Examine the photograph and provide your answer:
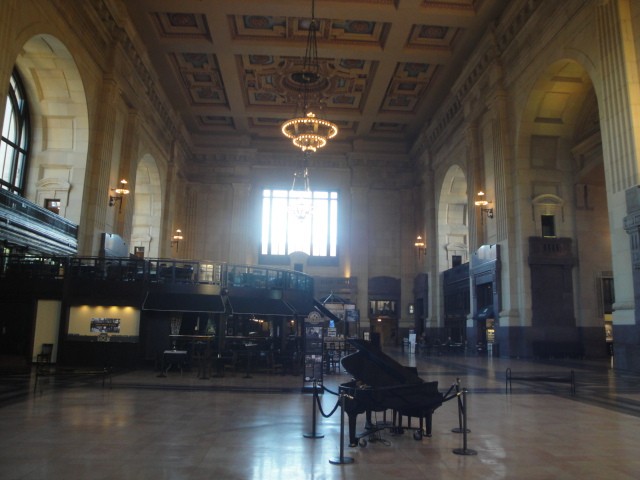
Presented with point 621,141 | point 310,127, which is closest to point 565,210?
point 621,141

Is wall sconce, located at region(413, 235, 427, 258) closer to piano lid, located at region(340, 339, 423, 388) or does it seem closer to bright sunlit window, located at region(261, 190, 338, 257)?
bright sunlit window, located at region(261, 190, 338, 257)

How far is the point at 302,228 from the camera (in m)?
30.2

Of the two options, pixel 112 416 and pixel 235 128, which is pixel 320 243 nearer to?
pixel 235 128

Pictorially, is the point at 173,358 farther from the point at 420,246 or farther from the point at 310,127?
the point at 420,246

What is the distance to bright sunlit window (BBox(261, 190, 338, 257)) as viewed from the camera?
30.2 meters

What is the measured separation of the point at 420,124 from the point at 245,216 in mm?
11209

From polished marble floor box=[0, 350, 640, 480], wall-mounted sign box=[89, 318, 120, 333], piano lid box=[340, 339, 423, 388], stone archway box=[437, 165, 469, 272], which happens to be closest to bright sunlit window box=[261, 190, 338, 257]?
stone archway box=[437, 165, 469, 272]

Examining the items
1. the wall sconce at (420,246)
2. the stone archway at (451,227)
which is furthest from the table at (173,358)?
the wall sconce at (420,246)

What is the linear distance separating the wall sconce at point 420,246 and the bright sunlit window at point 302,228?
4928 millimetres

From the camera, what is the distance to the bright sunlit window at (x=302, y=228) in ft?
99.0

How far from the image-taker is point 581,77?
16.0 m

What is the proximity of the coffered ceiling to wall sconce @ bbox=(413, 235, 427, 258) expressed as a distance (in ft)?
20.5

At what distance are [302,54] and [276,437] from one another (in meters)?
18.1

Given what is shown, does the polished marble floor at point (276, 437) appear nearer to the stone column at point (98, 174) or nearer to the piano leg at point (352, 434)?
the piano leg at point (352, 434)
